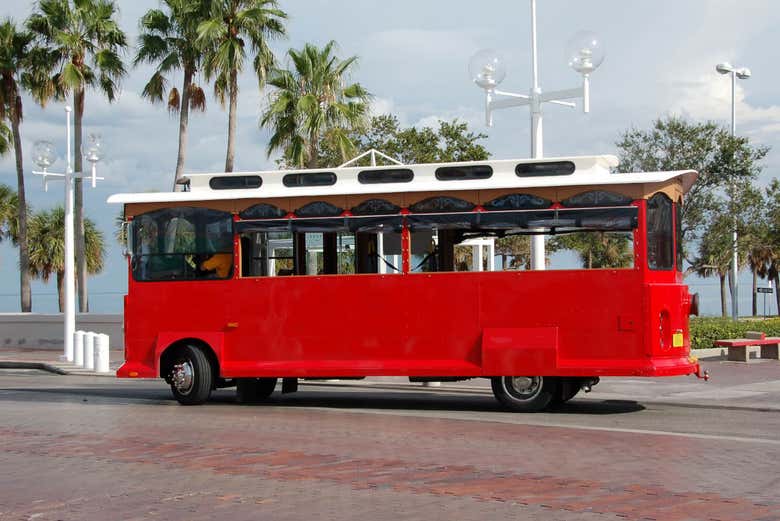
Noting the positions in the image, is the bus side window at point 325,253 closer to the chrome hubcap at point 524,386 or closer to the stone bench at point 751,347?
the chrome hubcap at point 524,386

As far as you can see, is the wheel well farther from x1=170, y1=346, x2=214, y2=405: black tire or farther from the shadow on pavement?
the shadow on pavement

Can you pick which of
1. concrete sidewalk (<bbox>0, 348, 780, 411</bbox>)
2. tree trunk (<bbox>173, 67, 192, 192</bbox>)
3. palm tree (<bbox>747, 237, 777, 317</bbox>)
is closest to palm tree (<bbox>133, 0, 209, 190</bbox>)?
tree trunk (<bbox>173, 67, 192, 192</bbox>)

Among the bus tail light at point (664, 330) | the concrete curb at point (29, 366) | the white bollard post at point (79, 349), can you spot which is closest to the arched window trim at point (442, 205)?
the bus tail light at point (664, 330)

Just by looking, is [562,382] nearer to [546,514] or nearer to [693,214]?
[546,514]

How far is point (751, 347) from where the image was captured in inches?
1066

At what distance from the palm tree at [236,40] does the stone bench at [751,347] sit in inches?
673

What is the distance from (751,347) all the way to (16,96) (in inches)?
1199

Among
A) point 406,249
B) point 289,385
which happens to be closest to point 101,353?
point 289,385

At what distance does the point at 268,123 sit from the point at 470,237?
18914mm

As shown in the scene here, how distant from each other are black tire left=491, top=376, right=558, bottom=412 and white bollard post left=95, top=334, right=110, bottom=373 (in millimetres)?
12638

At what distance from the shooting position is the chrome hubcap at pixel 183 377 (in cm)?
1683

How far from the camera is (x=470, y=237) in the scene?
16.0 metres

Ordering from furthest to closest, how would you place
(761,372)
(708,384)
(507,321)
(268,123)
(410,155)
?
(410,155)
(268,123)
(761,372)
(708,384)
(507,321)

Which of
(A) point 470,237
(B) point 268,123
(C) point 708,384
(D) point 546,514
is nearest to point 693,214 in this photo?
(B) point 268,123
